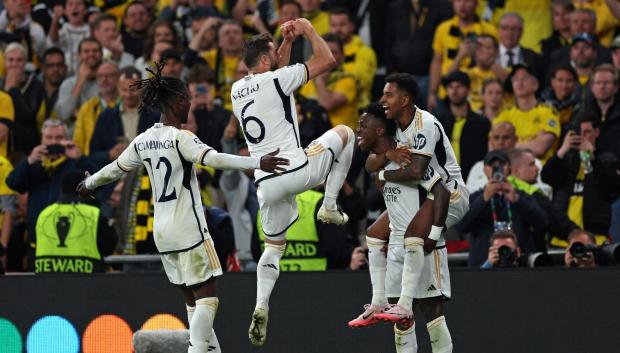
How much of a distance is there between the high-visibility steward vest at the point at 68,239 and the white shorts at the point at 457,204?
4.16 metres

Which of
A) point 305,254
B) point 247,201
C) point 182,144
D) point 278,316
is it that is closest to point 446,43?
point 247,201

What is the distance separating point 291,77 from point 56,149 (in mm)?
5448

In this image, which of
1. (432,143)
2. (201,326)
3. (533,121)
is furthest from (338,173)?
(533,121)

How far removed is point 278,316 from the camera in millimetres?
13500

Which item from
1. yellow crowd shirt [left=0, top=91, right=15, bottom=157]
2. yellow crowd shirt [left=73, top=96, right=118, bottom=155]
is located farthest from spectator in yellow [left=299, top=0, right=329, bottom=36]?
yellow crowd shirt [left=0, top=91, right=15, bottom=157]

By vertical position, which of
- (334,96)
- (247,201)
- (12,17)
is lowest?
(247,201)

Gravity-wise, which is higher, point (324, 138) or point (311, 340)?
point (324, 138)

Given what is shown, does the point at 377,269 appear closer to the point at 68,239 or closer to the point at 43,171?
the point at 68,239

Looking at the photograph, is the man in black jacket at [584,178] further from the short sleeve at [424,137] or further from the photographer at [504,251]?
the short sleeve at [424,137]

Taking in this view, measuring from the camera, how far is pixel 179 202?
11938 millimetres

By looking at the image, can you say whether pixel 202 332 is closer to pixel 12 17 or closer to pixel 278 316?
pixel 278 316

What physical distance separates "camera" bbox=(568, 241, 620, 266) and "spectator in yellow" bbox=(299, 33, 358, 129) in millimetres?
5020

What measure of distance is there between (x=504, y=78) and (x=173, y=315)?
6213 mm

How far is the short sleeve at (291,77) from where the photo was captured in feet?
39.7
